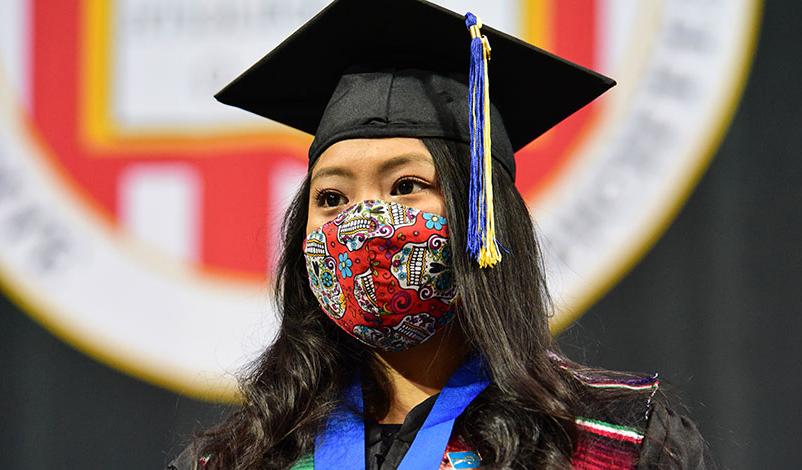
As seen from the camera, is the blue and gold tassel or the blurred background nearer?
the blue and gold tassel

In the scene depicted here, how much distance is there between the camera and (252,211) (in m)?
2.57

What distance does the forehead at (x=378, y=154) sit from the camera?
1513 millimetres

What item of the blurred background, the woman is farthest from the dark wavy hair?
the blurred background

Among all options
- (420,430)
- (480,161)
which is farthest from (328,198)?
(420,430)

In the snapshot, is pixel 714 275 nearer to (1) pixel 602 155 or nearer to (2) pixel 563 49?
(1) pixel 602 155

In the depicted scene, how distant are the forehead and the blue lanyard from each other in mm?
305

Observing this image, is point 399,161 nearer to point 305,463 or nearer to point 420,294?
point 420,294

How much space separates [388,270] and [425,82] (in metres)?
0.31

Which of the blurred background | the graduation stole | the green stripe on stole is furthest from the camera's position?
the blurred background

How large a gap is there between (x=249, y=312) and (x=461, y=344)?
1060mm

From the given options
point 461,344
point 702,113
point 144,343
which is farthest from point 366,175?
point 144,343

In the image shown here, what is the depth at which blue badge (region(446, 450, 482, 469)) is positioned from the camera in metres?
1.46

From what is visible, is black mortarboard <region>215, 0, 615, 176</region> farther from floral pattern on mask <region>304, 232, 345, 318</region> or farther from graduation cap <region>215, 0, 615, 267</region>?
floral pattern on mask <region>304, 232, 345, 318</region>

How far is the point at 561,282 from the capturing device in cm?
237
